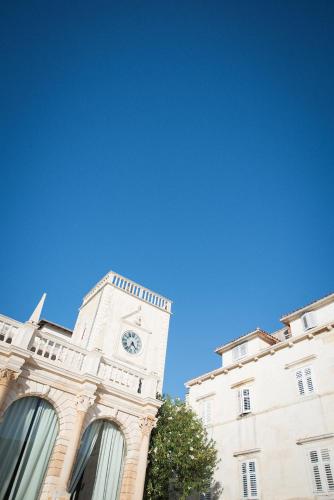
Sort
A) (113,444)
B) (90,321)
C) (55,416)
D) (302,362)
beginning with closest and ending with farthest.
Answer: (55,416) < (113,444) < (302,362) < (90,321)

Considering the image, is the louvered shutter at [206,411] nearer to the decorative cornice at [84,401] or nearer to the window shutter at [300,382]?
the window shutter at [300,382]

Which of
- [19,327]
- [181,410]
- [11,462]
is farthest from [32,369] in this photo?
[181,410]

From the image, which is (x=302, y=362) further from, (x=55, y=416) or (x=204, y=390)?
(x=55, y=416)

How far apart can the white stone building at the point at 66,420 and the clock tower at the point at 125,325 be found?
9.99m

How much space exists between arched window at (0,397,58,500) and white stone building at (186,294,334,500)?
43.9 feet

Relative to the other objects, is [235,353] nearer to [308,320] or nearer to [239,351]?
[239,351]

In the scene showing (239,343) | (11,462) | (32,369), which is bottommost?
(11,462)

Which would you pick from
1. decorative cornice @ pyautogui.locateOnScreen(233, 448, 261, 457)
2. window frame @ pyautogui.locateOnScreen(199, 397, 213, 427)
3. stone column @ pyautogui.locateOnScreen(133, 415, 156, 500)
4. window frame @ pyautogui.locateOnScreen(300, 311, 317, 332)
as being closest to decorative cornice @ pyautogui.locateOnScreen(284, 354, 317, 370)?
window frame @ pyautogui.locateOnScreen(300, 311, 317, 332)

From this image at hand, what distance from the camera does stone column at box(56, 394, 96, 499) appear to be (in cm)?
1630

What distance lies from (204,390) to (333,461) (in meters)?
13.1

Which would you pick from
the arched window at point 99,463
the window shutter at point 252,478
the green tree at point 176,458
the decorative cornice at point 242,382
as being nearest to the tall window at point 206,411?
the decorative cornice at point 242,382

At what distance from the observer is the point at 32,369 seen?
18172mm

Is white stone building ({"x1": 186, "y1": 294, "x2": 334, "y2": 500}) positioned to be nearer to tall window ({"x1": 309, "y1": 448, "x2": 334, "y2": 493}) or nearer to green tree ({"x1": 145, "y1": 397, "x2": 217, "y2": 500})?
tall window ({"x1": 309, "y1": 448, "x2": 334, "y2": 493})

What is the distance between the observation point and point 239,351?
101 feet
